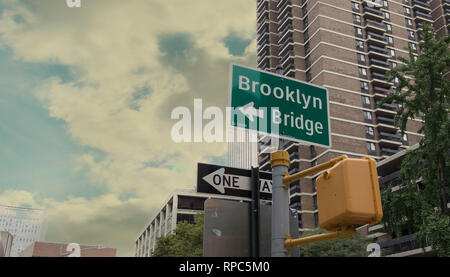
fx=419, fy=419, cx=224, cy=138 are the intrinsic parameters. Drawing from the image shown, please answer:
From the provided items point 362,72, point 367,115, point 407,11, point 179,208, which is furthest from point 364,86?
point 179,208

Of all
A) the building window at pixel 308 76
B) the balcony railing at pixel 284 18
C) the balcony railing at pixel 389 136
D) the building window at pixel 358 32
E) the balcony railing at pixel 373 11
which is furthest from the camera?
the balcony railing at pixel 284 18

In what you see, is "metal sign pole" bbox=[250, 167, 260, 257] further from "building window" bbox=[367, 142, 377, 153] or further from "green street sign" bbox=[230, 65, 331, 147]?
"building window" bbox=[367, 142, 377, 153]

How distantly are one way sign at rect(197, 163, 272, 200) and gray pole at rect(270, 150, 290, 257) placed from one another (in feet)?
2.00

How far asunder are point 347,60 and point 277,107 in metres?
66.6

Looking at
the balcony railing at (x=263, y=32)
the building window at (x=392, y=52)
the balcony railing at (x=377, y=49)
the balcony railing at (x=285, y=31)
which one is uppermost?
the balcony railing at (x=263, y=32)

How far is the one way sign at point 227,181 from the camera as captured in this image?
441cm

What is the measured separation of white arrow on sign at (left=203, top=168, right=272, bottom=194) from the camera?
4.43 m

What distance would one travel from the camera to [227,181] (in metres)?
4.46

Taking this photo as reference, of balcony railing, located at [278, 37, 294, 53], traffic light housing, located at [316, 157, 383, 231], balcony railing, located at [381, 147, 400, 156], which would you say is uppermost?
balcony railing, located at [278, 37, 294, 53]

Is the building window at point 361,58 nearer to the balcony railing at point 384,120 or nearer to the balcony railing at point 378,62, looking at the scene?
the balcony railing at point 378,62

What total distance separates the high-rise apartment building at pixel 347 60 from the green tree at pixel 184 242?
65.8 ft

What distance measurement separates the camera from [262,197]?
4.54 m

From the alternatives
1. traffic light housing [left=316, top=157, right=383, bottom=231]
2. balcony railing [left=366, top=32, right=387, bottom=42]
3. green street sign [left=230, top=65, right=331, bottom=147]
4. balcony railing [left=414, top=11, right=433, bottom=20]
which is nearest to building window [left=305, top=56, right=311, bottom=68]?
balcony railing [left=366, top=32, right=387, bottom=42]

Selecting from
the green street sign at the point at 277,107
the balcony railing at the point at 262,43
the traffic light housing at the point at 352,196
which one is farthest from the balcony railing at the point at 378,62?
the traffic light housing at the point at 352,196
